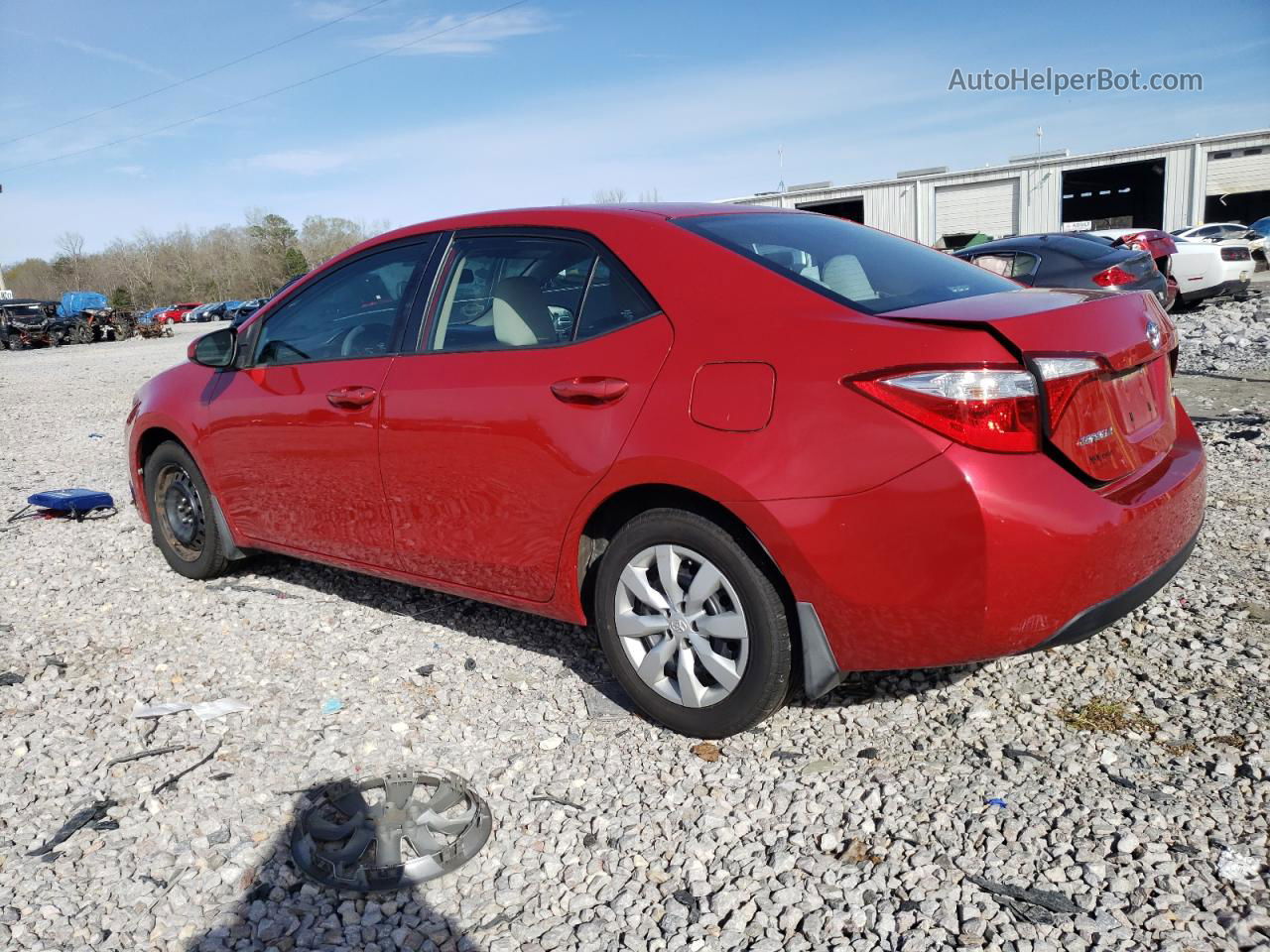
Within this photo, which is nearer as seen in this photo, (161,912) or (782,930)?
(782,930)

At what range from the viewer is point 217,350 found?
4582mm

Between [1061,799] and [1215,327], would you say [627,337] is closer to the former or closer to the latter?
[1061,799]

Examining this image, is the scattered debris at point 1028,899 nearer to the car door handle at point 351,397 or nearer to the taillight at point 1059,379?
the taillight at point 1059,379

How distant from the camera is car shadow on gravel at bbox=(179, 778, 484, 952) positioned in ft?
7.72

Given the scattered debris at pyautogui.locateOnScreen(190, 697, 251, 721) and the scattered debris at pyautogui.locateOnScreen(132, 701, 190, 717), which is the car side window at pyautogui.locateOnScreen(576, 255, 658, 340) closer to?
the scattered debris at pyautogui.locateOnScreen(190, 697, 251, 721)

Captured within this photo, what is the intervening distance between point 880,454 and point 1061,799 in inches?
42.8

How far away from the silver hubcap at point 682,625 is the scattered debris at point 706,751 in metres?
0.15

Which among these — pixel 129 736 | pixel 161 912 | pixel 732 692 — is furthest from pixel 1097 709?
pixel 129 736

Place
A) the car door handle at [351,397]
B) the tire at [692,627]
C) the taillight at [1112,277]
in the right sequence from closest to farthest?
the tire at [692,627], the car door handle at [351,397], the taillight at [1112,277]

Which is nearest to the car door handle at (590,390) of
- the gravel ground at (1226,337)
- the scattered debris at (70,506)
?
the scattered debris at (70,506)

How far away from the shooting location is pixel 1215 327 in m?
13.0

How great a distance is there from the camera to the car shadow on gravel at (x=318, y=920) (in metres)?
2.35

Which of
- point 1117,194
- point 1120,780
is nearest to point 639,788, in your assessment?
point 1120,780

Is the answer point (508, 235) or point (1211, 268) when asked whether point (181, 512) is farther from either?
point (1211, 268)
